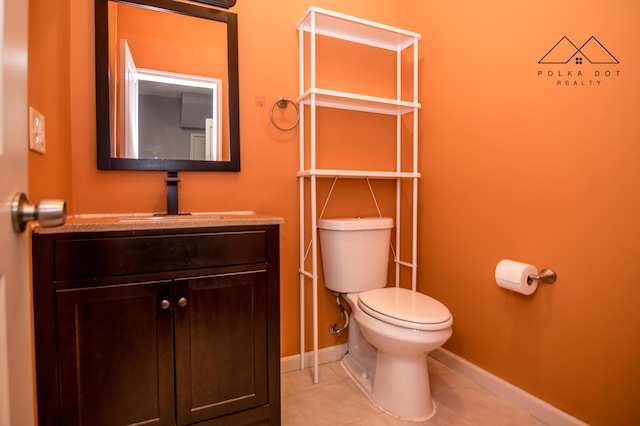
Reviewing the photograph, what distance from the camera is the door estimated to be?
476mm

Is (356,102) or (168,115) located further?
(356,102)

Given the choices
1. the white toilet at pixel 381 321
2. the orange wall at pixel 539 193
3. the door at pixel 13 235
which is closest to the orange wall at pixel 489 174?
the orange wall at pixel 539 193

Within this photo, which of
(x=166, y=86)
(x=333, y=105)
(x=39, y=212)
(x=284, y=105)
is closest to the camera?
(x=39, y=212)

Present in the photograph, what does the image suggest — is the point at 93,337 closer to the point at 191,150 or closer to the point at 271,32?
the point at 191,150

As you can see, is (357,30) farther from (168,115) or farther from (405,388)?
(405,388)

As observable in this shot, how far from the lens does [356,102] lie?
1978mm

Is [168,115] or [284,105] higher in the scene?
[284,105]

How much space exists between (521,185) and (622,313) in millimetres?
623

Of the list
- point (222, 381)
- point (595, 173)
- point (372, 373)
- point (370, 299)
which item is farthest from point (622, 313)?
point (222, 381)

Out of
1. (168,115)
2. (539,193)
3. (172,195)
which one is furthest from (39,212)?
(539,193)

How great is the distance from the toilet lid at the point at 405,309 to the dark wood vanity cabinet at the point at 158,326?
1.61 ft

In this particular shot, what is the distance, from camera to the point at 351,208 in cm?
207

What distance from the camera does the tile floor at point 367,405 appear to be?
4.90 feet

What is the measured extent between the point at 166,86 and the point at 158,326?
1.11 m
